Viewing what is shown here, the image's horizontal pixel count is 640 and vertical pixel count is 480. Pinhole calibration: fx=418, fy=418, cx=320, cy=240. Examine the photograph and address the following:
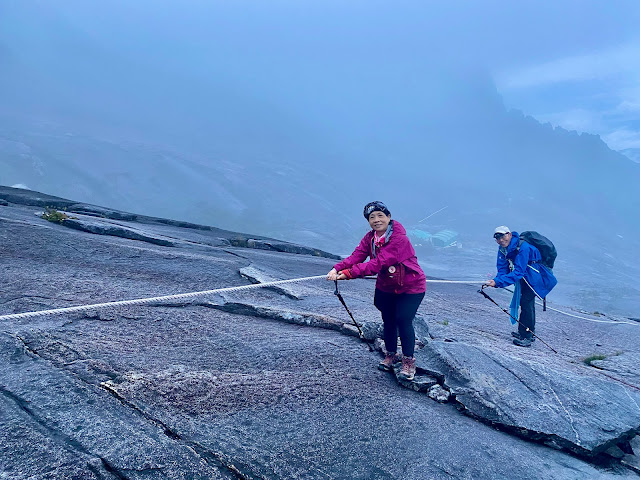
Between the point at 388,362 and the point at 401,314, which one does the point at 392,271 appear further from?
the point at 388,362

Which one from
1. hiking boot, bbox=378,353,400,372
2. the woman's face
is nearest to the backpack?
hiking boot, bbox=378,353,400,372

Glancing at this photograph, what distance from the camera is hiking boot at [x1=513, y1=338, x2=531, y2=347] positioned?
833 cm

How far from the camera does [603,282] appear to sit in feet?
322

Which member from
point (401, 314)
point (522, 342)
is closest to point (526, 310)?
point (522, 342)

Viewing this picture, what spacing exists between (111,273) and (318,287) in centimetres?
471

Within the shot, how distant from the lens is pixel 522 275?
7496 millimetres

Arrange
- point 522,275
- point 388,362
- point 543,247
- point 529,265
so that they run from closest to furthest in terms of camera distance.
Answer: point 388,362
point 522,275
point 529,265
point 543,247

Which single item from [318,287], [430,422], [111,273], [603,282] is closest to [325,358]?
[430,422]

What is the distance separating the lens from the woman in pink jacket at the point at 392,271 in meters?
5.01

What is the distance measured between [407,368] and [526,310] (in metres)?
4.37

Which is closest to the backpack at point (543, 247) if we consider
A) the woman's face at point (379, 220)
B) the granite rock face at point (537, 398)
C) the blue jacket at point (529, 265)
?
the blue jacket at point (529, 265)

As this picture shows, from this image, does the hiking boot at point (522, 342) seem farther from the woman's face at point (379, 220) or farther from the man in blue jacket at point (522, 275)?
the woman's face at point (379, 220)

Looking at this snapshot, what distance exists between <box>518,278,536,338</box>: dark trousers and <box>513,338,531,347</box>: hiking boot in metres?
0.10

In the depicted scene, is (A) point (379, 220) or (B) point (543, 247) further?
(B) point (543, 247)
